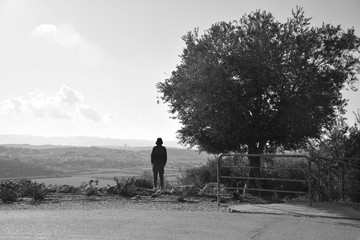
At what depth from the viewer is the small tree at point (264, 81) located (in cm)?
1786

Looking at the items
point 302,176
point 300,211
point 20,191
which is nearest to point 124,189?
point 20,191

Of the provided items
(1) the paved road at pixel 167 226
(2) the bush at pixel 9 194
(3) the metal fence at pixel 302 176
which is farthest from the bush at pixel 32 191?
(3) the metal fence at pixel 302 176

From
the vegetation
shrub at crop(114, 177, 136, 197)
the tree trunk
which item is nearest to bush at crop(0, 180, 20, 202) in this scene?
the vegetation

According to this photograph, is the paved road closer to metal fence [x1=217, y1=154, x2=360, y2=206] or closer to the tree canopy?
metal fence [x1=217, y1=154, x2=360, y2=206]

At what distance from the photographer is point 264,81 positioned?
1800cm

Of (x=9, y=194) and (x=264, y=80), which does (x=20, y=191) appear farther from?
(x=264, y=80)

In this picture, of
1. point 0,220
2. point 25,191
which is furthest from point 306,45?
point 0,220

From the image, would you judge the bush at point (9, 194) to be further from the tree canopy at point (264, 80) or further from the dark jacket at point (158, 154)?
the tree canopy at point (264, 80)

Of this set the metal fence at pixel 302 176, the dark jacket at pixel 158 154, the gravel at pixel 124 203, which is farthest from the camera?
the dark jacket at pixel 158 154

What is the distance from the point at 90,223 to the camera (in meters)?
8.59

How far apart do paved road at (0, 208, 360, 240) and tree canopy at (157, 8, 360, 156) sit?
8.92 m

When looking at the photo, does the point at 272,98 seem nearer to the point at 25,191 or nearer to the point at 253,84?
the point at 253,84

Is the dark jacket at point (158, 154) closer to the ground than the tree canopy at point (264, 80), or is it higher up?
closer to the ground

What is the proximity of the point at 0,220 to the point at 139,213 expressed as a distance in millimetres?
3309
